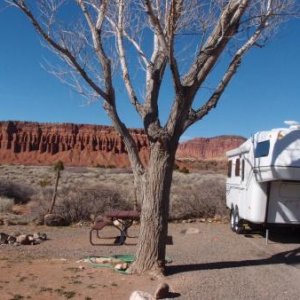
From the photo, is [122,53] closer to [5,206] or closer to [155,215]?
[155,215]

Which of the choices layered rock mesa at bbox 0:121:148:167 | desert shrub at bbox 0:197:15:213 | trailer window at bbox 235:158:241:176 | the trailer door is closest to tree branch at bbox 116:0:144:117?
the trailer door

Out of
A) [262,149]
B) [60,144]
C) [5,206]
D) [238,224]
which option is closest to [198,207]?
[238,224]

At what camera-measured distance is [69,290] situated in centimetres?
847

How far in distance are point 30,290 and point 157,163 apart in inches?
119

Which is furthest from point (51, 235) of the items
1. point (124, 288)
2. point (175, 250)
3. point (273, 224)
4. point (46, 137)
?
point (46, 137)

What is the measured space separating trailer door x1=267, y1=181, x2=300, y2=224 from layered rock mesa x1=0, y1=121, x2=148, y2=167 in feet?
306

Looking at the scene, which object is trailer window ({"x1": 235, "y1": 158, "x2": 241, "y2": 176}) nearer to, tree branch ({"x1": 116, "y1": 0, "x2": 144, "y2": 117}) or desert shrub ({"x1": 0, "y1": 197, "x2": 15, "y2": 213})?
tree branch ({"x1": 116, "y1": 0, "x2": 144, "y2": 117})

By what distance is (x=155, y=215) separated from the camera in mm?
9805

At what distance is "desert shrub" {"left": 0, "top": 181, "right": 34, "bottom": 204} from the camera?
84.6 ft

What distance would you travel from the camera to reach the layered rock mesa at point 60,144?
110m

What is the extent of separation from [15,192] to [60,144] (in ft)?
290

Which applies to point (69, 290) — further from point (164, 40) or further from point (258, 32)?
point (258, 32)

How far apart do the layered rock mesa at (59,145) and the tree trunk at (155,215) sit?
318 feet

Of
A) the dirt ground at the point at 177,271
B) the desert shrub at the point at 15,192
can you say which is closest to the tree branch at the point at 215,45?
the dirt ground at the point at 177,271
